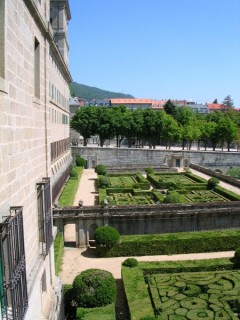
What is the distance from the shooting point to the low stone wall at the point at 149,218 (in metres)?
22.6

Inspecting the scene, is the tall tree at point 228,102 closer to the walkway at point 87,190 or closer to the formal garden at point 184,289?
the walkway at point 87,190

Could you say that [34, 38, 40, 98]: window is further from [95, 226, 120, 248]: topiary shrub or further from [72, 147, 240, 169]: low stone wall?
[72, 147, 240, 169]: low stone wall

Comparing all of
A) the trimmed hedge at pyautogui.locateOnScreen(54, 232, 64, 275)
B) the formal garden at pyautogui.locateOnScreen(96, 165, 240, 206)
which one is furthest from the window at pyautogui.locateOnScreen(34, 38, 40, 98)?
the formal garden at pyautogui.locateOnScreen(96, 165, 240, 206)

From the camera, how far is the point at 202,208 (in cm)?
2388

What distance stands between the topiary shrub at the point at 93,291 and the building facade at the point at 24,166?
1.48 metres

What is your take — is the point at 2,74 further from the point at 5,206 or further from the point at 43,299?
the point at 43,299

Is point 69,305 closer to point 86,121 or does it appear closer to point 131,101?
point 86,121

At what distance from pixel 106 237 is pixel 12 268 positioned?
46.8 ft

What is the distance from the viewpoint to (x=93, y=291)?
1366 centimetres

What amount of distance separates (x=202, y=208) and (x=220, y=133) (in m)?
48.3

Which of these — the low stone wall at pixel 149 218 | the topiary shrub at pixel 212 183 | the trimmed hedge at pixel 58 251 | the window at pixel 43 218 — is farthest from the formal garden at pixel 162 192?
the window at pixel 43 218

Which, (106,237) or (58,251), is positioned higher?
(106,237)

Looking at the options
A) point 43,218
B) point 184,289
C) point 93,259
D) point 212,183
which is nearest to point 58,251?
point 93,259

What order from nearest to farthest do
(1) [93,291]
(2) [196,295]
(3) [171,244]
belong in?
(1) [93,291]
(2) [196,295]
(3) [171,244]
